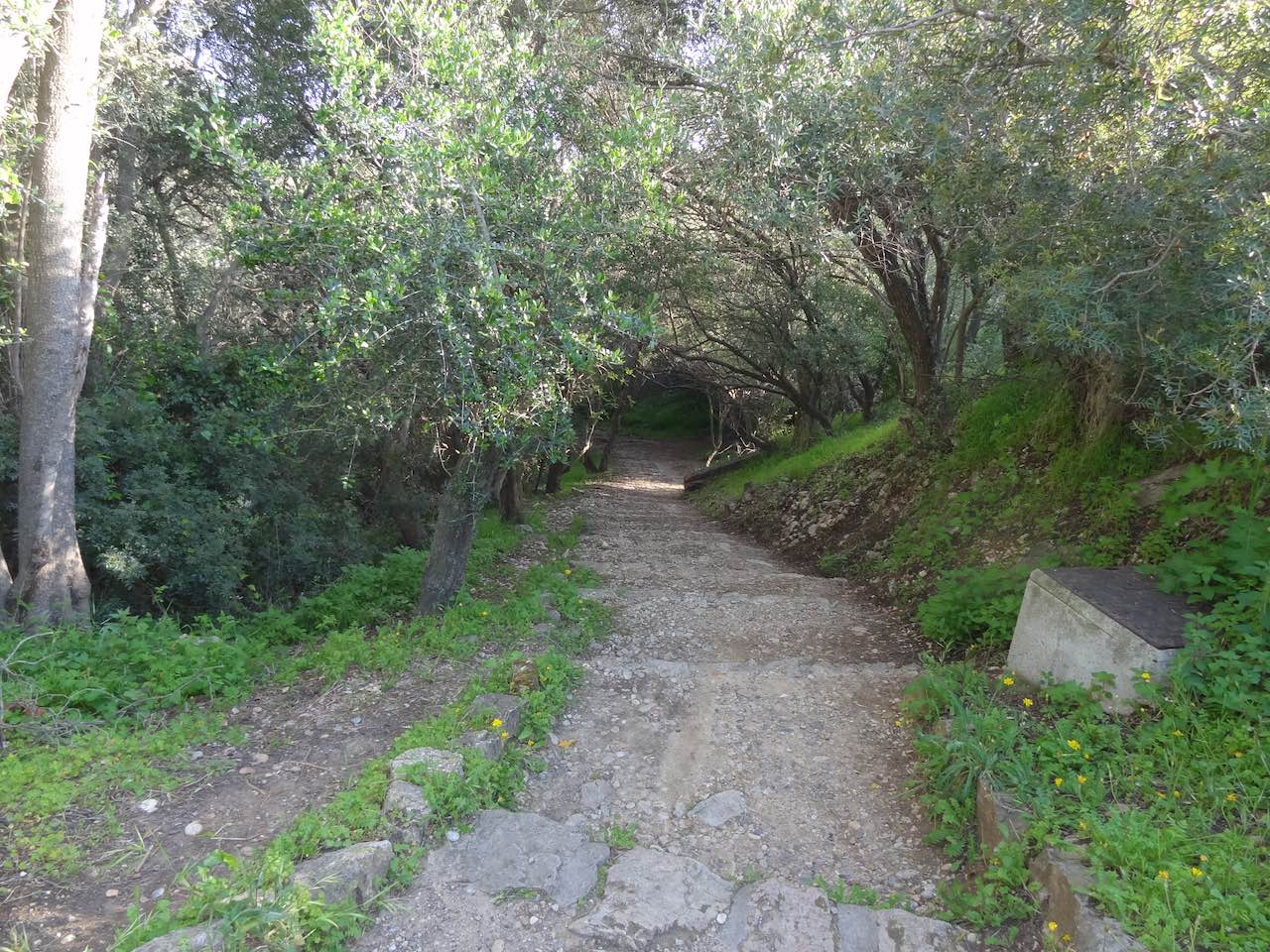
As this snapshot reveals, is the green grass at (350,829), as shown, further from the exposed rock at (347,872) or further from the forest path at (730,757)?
the forest path at (730,757)

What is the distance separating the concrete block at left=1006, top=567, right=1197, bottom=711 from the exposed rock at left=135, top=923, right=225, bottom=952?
4.39 meters

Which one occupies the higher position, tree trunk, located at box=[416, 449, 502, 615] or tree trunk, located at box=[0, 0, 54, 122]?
tree trunk, located at box=[0, 0, 54, 122]

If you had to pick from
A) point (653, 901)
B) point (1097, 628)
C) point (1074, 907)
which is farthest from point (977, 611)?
point (653, 901)

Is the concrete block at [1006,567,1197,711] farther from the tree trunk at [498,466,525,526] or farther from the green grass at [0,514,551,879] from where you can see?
the tree trunk at [498,466,525,526]

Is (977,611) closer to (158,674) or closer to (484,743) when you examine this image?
(484,743)

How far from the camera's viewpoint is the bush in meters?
5.48

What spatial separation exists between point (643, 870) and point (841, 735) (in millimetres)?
1785

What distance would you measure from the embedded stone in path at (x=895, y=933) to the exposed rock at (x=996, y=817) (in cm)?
47

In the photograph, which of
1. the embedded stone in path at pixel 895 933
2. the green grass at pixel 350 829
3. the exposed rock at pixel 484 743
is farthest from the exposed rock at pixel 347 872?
the embedded stone in path at pixel 895 933

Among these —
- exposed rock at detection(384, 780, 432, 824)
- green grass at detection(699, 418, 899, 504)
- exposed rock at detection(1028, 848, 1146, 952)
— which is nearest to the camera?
exposed rock at detection(1028, 848, 1146, 952)

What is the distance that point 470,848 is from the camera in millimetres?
3502

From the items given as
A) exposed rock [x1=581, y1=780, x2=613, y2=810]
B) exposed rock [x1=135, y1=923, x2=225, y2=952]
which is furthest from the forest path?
exposed rock [x1=135, y1=923, x2=225, y2=952]

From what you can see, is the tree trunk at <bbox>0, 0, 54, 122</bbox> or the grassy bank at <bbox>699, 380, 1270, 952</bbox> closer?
the grassy bank at <bbox>699, 380, 1270, 952</bbox>

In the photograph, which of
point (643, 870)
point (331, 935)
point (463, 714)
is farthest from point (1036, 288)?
point (331, 935)
